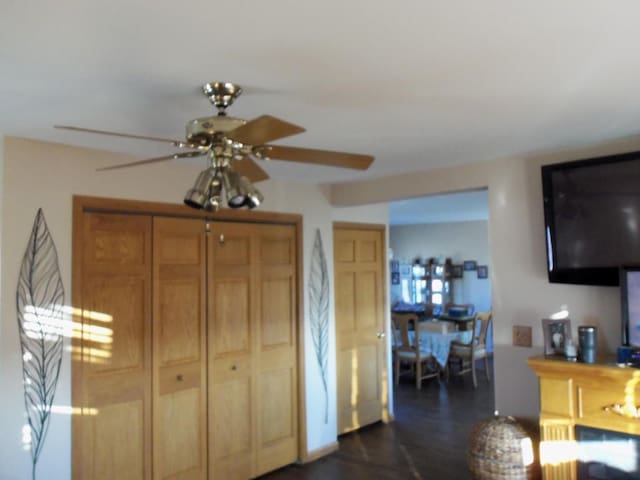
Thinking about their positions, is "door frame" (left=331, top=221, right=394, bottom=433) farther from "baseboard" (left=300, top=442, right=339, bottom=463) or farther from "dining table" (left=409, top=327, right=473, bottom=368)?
"dining table" (left=409, top=327, right=473, bottom=368)

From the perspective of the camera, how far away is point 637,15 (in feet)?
4.91

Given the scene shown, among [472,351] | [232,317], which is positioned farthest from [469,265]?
[232,317]

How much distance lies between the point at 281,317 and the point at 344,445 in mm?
1357

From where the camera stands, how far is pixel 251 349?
3.94 metres

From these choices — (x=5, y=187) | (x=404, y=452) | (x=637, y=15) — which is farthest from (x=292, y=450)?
(x=637, y=15)

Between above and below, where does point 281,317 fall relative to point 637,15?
below

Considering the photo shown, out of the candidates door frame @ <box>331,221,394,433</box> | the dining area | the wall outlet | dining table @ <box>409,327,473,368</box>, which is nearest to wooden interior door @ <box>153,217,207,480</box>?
door frame @ <box>331,221,394,433</box>

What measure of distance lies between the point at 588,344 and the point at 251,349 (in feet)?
7.55

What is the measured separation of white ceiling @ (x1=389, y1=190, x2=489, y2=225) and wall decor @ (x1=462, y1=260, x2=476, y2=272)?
2.44ft

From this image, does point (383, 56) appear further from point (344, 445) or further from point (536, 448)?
point (344, 445)

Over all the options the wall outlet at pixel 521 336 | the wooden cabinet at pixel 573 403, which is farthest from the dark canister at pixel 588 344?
the wall outlet at pixel 521 336

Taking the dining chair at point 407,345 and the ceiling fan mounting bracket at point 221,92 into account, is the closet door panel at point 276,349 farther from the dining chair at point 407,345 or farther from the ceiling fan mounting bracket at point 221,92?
the dining chair at point 407,345

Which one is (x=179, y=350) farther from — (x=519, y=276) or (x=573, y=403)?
(x=573, y=403)

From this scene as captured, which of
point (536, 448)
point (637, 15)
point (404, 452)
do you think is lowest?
point (404, 452)
